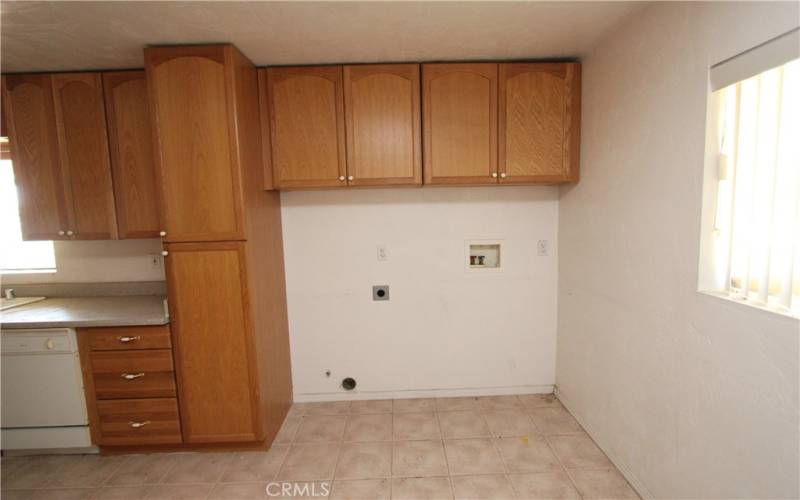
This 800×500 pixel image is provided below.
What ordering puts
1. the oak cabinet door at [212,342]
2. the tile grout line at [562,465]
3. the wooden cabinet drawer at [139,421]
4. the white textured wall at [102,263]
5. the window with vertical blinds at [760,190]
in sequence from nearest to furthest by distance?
the window with vertical blinds at [760,190] < the tile grout line at [562,465] < the oak cabinet door at [212,342] < the wooden cabinet drawer at [139,421] < the white textured wall at [102,263]

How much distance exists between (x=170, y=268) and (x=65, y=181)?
943 millimetres

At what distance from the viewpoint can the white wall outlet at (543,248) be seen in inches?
96.5

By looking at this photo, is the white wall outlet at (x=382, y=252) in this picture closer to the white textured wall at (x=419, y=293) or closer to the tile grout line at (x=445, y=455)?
the white textured wall at (x=419, y=293)

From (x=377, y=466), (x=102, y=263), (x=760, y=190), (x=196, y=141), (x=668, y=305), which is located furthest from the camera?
(x=102, y=263)

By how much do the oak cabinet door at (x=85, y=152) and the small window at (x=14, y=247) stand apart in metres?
0.69

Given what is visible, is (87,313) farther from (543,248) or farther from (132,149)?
(543,248)

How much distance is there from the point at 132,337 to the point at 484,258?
2.22 meters

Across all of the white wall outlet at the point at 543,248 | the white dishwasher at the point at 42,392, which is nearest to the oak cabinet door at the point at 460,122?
the white wall outlet at the point at 543,248

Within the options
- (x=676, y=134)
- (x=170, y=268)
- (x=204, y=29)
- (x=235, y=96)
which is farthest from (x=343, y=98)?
(x=676, y=134)

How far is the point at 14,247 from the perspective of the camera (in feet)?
8.09

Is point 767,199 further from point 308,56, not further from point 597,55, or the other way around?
point 308,56

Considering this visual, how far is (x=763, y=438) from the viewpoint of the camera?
3.48ft

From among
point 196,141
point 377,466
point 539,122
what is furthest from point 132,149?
point 539,122

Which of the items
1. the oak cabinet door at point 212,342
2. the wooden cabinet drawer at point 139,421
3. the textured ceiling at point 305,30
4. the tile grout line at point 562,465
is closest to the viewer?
the textured ceiling at point 305,30
